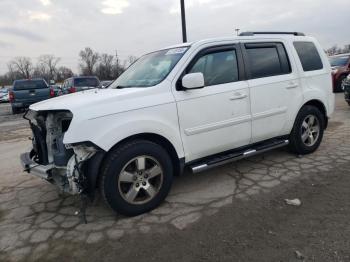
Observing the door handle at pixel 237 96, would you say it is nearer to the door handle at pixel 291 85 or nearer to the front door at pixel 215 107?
the front door at pixel 215 107

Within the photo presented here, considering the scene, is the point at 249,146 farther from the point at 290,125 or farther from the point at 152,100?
the point at 152,100

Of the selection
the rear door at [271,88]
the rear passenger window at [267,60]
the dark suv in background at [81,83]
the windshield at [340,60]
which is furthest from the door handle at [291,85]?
the windshield at [340,60]

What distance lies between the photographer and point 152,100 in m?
3.56

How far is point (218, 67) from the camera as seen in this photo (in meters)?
4.15

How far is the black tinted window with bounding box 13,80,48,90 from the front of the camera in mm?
15906

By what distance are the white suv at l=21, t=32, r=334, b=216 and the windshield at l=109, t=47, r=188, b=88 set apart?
20 millimetres

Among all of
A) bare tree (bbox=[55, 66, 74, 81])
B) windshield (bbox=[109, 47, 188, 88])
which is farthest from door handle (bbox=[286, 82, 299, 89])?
bare tree (bbox=[55, 66, 74, 81])

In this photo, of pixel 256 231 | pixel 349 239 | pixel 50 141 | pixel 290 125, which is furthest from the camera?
pixel 290 125

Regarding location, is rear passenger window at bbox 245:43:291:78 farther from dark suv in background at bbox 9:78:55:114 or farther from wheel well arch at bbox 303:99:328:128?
dark suv in background at bbox 9:78:55:114

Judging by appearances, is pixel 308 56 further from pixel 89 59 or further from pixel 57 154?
pixel 89 59

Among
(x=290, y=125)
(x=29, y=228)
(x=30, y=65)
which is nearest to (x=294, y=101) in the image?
(x=290, y=125)

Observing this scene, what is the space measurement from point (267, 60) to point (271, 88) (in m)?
0.43

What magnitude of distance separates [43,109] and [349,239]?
10.8ft

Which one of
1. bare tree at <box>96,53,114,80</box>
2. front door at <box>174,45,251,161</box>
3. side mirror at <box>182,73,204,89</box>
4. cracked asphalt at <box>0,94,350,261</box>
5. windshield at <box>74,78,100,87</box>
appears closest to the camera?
cracked asphalt at <box>0,94,350,261</box>
